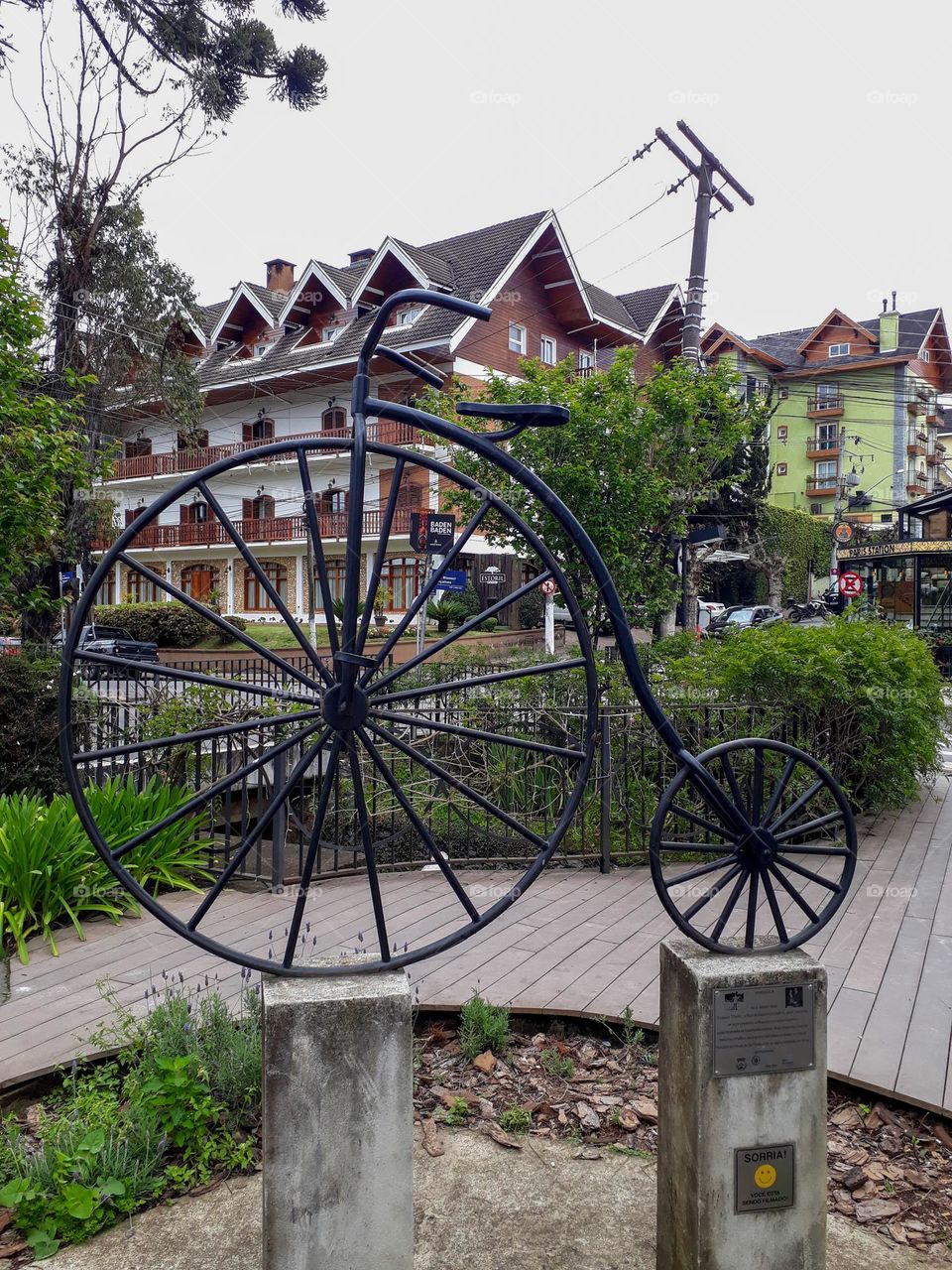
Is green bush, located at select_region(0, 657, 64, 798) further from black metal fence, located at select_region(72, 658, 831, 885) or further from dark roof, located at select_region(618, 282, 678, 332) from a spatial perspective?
dark roof, located at select_region(618, 282, 678, 332)

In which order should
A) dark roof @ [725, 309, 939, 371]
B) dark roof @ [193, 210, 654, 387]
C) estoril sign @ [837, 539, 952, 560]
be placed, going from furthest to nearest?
dark roof @ [725, 309, 939, 371], dark roof @ [193, 210, 654, 387], estoril sign @ [837, 539, 952, 560]

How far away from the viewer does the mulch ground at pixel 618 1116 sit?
3.15 metres

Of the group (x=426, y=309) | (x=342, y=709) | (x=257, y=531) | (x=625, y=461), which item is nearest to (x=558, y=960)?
(x=342, y=709)

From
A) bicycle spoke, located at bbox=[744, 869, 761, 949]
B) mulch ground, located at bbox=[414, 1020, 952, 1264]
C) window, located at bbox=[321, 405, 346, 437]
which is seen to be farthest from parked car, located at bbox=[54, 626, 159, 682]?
bicycle spoke, located at bbox=[744, 869, 761, 949]

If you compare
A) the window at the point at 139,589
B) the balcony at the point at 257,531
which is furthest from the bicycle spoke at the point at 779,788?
the window at the point at 139,589

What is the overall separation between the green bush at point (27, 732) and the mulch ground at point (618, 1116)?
4009 mm

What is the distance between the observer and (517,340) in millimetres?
28281

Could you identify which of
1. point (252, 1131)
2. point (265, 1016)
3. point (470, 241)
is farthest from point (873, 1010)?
point (470, 241)

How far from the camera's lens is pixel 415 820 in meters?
2.66

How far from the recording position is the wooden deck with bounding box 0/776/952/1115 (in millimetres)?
3902

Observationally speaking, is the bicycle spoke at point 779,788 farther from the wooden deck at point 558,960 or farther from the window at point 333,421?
the window at point 333,421

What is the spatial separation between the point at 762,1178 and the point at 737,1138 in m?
0.14

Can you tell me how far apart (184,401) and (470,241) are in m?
14.5

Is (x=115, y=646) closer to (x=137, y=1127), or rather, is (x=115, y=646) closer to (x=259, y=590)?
(x=259, y=590)
